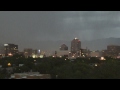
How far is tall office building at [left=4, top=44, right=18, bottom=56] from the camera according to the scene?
11.9 ft

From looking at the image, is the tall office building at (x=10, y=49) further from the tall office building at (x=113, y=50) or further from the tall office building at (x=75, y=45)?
the tall office building at (x=113, y=50)

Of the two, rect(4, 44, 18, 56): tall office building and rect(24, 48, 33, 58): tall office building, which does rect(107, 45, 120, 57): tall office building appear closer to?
rect(24, 48, 33, 58): tall office building

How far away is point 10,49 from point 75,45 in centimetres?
108

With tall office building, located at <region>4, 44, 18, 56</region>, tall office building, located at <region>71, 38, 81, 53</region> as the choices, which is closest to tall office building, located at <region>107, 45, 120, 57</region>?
tall office building, located at <region>71, 38, 81, 53</region>

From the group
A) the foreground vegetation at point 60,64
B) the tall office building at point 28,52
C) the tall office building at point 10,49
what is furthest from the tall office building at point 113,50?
the tall office building at point 10,49

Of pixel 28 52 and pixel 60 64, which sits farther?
pixel 60 64

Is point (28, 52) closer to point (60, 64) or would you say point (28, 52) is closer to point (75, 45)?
point (60, 64)

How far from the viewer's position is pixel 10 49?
146 inches

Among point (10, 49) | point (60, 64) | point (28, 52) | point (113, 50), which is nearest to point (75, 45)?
point (60, 64)

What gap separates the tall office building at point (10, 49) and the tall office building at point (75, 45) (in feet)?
3.08

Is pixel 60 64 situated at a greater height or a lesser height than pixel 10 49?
lesser

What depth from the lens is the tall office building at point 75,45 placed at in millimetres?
3674

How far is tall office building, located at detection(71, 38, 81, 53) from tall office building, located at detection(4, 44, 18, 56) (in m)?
0.94
